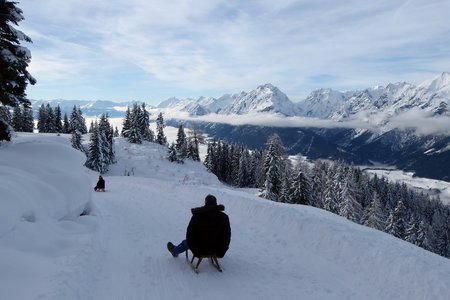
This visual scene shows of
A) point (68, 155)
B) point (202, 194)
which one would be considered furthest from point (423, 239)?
point (68, 155)

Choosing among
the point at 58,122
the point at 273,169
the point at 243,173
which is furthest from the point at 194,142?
the point at 273,169

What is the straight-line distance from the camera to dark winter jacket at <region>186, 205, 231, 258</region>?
9242 mm

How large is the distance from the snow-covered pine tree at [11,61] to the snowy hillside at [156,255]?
7.22 ft

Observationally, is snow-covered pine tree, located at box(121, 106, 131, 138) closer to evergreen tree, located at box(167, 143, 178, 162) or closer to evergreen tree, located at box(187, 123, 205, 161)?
evergreen tree, located at box(187, 123, 205, 161)

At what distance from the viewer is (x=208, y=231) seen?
9234 mm

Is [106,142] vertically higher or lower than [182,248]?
lower

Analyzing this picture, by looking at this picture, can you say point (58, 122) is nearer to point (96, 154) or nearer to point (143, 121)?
point (143, 121)

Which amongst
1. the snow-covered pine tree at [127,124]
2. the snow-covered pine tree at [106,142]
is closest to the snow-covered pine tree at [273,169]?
the snow-covered pine tree at [106,142]

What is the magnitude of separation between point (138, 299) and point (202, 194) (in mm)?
15011

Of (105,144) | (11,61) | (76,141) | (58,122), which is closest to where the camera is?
(11,61)

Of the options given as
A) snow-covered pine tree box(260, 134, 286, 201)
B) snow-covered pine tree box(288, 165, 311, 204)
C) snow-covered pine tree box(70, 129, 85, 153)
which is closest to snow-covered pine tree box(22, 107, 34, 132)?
snow-covered pine tree box(70, 129, 85, 153)

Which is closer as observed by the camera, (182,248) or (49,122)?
(182,248)

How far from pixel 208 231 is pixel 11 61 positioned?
11739mm

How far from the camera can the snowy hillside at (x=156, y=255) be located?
316 inches
